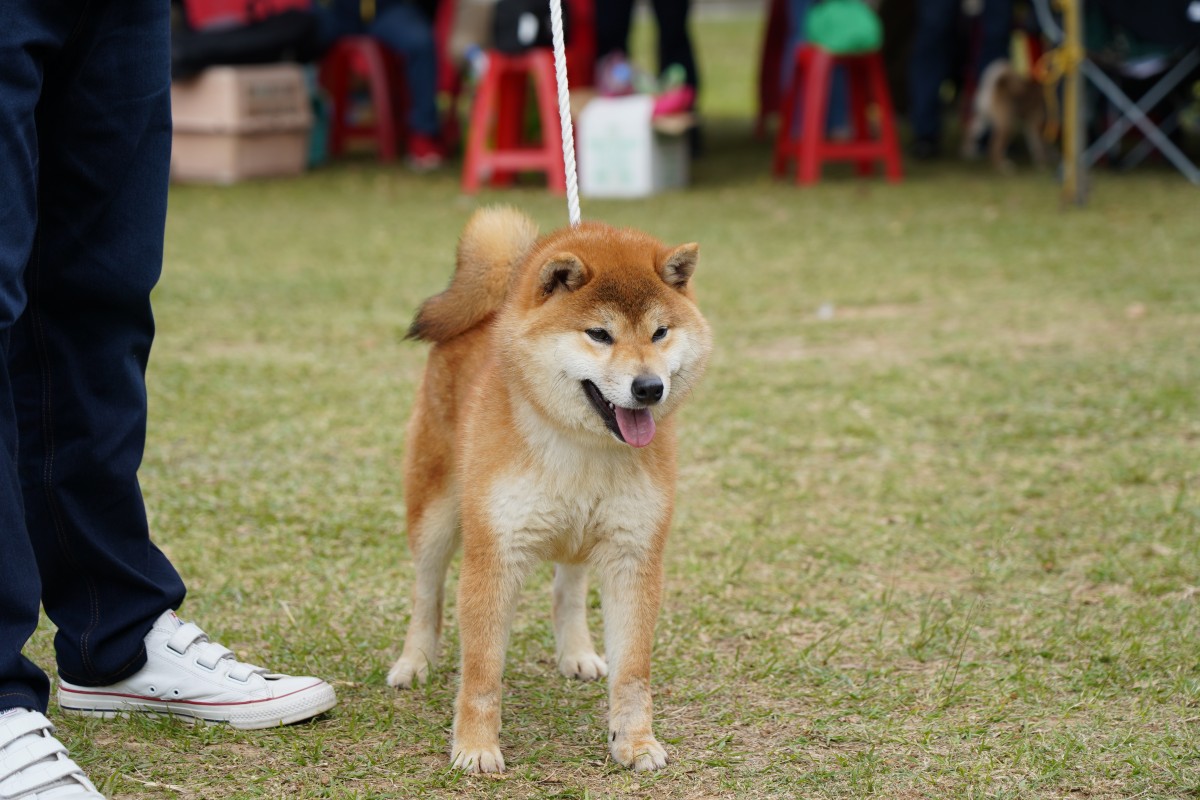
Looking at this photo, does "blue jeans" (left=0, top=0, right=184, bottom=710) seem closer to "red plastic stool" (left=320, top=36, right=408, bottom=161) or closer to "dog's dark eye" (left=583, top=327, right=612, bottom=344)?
"dog's dark eye" (left=583, top=327, right=612, bottom=344)

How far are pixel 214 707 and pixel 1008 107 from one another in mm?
9068

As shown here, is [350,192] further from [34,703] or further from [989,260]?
[34,703]

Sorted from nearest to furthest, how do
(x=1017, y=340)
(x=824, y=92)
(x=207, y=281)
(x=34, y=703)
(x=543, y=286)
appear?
(x=34, y=703) < (x=543, y=286) < (x=1017, y=340) < (x=207, y=281) < (x=824, y=92)

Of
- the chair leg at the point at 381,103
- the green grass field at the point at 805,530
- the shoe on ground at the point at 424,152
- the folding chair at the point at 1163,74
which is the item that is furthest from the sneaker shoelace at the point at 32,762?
the chair leg at the point at 381,103

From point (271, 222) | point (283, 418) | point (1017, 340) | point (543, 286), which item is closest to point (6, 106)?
point (543, 286)

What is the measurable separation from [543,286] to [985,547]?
1.71 metres

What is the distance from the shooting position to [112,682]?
8.43 feet

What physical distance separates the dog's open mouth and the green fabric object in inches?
286

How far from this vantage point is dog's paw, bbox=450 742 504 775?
7.84 ft

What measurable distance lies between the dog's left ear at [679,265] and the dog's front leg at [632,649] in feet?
1.65

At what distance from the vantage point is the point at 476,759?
2.40 metres

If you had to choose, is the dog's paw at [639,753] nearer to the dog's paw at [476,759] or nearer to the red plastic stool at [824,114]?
the dog's paw at [476,759]

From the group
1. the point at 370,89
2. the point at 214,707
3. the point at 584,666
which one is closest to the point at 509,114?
the point at 370,89

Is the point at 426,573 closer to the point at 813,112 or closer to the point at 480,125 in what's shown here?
the point at 480,125
